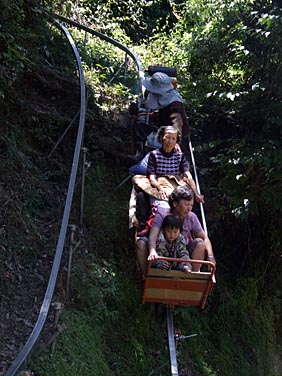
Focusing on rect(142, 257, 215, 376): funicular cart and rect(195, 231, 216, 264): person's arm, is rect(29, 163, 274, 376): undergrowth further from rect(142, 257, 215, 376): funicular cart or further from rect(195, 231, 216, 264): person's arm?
rect(195, 231, 216, 264): person's arm

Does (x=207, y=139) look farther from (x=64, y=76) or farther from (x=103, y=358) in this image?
(x=103, y=358)

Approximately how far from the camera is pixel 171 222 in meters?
4.98

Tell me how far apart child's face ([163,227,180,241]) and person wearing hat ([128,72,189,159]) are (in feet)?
7.66

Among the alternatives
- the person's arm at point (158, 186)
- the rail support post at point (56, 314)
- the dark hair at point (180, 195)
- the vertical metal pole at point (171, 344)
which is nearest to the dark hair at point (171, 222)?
the dark hair at point (180, 195)

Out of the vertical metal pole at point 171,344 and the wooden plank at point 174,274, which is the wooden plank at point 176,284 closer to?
the wooden plank at point 174,274

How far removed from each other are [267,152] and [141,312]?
7.53 ft

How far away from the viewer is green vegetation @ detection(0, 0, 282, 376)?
5.32m

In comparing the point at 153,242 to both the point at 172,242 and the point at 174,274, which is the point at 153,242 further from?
the point at 174,274

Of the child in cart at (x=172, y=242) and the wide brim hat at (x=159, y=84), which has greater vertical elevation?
the wide brim hat at (x=159, y=84)

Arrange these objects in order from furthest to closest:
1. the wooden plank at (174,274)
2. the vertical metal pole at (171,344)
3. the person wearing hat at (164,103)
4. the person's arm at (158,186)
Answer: the person wearing hat at (164,103) → the person's arm at (158,186) → the wooden plank at (174,274) → the vertical metal pole at (171,344)

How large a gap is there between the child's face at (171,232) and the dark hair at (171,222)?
0.03 meters

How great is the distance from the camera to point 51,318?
4.71 meters

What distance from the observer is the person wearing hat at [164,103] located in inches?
283

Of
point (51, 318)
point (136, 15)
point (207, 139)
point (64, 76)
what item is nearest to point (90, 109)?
point (64, 76)
